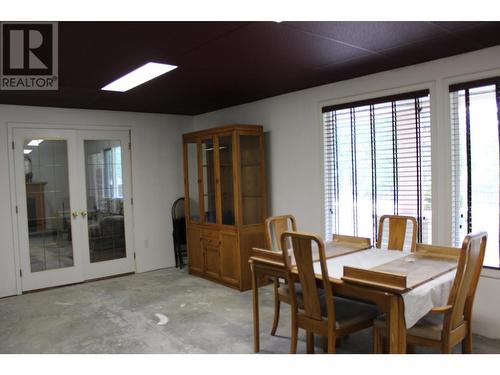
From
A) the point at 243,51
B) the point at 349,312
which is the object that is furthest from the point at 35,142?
the point at 349,312

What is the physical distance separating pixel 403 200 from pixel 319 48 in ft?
5.14

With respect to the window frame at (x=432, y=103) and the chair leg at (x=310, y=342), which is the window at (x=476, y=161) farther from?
the chair leg at (x=310, y=342)

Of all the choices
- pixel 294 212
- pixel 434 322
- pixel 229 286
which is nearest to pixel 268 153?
pixel 294 212

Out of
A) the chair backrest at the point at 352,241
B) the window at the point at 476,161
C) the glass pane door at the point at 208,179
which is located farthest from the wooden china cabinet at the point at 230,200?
the window at the point at 476,161

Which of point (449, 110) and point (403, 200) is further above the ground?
point (449, 110)

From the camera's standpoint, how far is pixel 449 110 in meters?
3.14

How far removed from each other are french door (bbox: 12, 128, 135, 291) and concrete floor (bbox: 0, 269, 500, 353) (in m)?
0.32

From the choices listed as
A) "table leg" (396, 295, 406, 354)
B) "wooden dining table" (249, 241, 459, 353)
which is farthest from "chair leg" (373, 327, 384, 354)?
"table leg" (396, 295, 406, 354)

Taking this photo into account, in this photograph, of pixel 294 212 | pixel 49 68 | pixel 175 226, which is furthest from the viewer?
pixel 175 226

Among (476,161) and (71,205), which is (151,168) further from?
(476,161)

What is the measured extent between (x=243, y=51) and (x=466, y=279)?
Result: 6.74ft

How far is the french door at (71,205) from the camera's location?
15.2ft

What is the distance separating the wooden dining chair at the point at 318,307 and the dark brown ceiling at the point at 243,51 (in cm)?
131

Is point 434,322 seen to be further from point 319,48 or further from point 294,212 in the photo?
point 294,212
